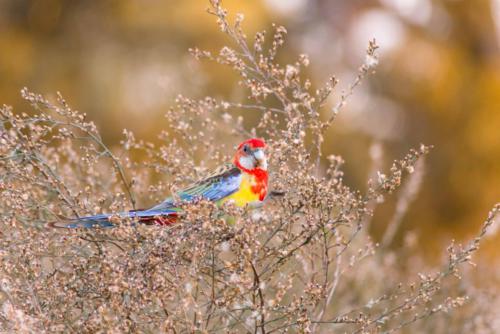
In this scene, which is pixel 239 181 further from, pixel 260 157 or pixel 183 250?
pixel 183 250

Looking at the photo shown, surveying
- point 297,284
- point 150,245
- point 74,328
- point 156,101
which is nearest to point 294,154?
point 150,245

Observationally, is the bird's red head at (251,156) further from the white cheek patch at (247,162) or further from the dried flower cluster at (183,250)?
the dried flower cluster at (183,250)

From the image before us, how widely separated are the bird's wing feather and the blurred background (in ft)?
18.8

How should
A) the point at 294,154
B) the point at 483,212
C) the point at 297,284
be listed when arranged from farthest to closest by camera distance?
the point at 483,212
the point at 297,284
the point at 294,154

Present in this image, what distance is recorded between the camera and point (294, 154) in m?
2.85

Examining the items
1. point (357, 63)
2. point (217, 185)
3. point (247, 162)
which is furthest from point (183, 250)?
point (357, 63)

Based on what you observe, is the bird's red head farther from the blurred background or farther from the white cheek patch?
the blurred background

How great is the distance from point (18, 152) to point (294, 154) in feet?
3.52

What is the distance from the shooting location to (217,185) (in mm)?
3461

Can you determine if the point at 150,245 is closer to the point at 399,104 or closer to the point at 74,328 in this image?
the point at 74,328

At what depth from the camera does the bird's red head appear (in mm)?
3402

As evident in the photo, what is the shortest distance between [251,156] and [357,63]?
295 inches

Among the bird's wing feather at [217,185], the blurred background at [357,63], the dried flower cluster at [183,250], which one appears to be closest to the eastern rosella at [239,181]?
the bird's wing feather at [217,185]

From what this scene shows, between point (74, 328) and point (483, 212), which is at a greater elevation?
point (483, 212)
